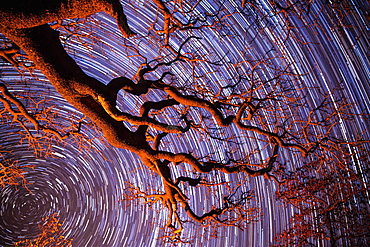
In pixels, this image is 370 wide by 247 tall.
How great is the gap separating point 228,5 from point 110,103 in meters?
2.47

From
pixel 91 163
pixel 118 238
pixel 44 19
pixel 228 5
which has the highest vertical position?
pixel 228 5

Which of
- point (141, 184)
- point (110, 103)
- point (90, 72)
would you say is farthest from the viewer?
point (141, 184)

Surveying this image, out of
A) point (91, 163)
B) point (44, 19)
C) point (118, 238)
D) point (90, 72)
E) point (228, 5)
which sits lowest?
point (118, 238)

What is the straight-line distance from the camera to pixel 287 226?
242 inches

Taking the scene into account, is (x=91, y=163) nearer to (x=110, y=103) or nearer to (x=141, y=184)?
(x=141, y=184)

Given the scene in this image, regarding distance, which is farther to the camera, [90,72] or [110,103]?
[90,72]

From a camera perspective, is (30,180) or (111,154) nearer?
(111,154)

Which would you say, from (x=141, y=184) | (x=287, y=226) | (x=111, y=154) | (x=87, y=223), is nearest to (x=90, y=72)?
(x=111, y=154)

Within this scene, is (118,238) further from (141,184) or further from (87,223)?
(141,184)

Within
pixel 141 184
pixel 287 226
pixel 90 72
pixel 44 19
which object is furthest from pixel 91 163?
pixel 44 19

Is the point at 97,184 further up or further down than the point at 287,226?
further up

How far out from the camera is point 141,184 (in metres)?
7.97

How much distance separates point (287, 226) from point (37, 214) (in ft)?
25.6

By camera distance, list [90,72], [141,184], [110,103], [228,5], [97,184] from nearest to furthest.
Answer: [110,103] < [228,5] < [90,72] < [141,184] < [97,184]
